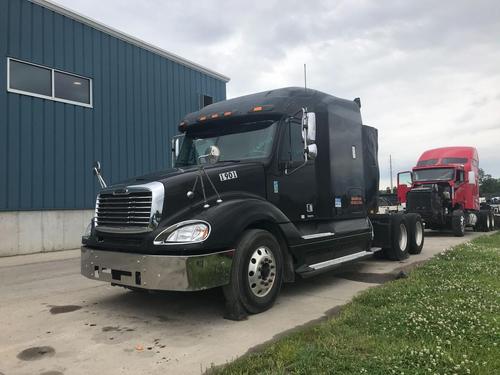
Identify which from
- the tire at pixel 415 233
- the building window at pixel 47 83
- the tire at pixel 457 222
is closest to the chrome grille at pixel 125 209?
the tire at pixel 415 233

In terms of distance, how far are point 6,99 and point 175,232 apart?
9474 mm

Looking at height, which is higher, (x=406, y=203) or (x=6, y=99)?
(x=6, y=99)

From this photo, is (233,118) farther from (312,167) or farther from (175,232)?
(175,232)

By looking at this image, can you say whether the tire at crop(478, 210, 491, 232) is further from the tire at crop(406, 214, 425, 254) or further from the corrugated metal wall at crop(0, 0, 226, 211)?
the corrugated metal wall at crop(0, 0, 226, 211)

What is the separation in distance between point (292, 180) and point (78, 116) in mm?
9606

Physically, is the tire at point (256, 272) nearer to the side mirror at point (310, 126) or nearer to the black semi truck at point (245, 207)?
the black semi truck at point (245, 207)

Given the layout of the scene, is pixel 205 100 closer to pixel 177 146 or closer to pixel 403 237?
pixel 403 237

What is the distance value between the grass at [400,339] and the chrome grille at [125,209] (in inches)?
79.1

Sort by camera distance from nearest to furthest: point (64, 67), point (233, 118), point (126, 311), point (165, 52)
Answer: point (126, 311), point (233, 118), point (64, 67), point (165, 52)

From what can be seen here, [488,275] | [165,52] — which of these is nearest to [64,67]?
[165,52]

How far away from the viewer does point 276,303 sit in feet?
19.4

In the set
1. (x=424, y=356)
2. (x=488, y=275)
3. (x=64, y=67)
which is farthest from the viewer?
(x=64, y=67)

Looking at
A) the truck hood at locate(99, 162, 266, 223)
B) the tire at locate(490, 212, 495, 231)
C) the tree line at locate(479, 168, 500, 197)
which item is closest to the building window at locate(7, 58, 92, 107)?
the truck hood at locate(99, 162, 266, 223)

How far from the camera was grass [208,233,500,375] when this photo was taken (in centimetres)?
348
